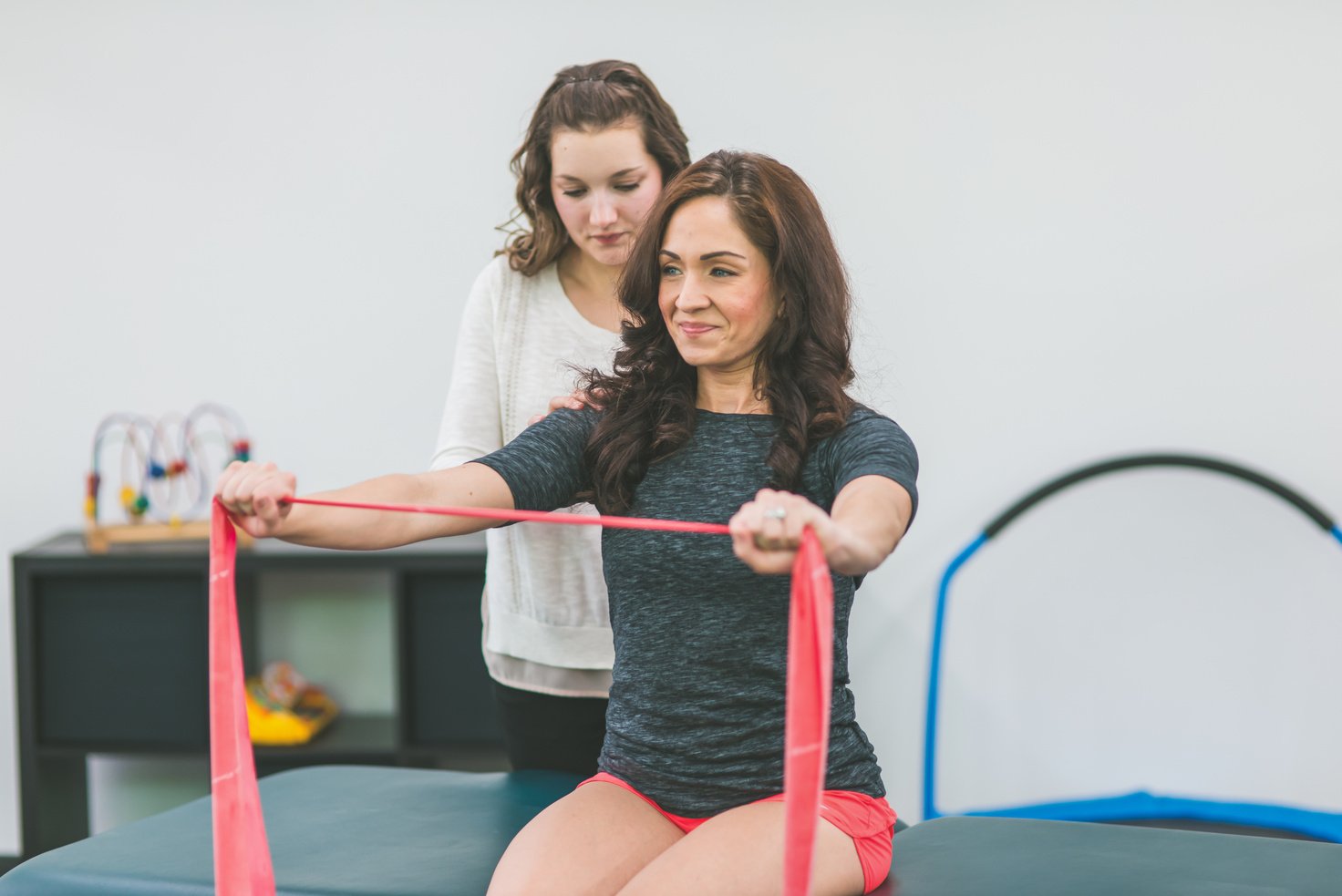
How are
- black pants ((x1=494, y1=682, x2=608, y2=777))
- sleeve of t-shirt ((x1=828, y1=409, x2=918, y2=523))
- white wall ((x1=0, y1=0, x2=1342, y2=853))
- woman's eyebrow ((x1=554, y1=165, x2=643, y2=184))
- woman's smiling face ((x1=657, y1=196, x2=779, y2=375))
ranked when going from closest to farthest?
sleeve of t-shirt ((x1=828, y1=409, x2=918, y2=523))
woman's smiling face ((x1=657, y1=196, x2=779, y2=375))
woman's eyebrow ((x1=554, y1=165, x2=643, y2=184))
black pants ((x1=494, y1=682, x2=608, y2=777))
white wall ((x1=0, y1=0, x2=1342, y2=853))

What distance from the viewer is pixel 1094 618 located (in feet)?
10.4

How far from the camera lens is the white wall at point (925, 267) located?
10.0ft

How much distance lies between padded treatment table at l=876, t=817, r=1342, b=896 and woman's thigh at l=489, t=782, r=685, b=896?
11.5 inches

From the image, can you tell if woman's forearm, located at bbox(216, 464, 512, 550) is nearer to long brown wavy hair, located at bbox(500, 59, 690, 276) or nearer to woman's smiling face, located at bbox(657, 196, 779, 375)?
woman's smiling face, located at bbox(657, 196, 779, 375)

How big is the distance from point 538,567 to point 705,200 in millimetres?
639

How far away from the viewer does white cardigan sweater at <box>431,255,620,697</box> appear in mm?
1908

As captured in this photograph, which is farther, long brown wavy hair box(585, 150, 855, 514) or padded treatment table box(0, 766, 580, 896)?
padded treatment table box(0, 766, 580, 896)

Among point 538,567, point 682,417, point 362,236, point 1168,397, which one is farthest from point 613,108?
point 1168,397

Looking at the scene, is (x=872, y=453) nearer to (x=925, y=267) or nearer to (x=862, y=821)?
(x=862, y=821)

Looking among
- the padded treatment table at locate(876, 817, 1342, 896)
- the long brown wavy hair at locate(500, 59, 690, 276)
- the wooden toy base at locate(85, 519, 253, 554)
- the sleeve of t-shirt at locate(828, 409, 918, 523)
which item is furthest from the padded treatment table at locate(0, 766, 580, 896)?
the wooden toy base at locate(85, 519, 253, 554)

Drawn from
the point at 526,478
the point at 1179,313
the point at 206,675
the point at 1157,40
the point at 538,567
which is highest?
the point at 1157,40

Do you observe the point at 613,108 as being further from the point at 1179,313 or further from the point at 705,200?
the point at 1179,313

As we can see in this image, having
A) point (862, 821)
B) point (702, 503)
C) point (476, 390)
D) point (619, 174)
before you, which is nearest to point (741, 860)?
point (862, 821)

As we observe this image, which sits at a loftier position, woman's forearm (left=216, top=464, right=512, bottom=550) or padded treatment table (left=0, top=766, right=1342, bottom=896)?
woman's forearm (left=216, top=464, right=512, bottom=550)
